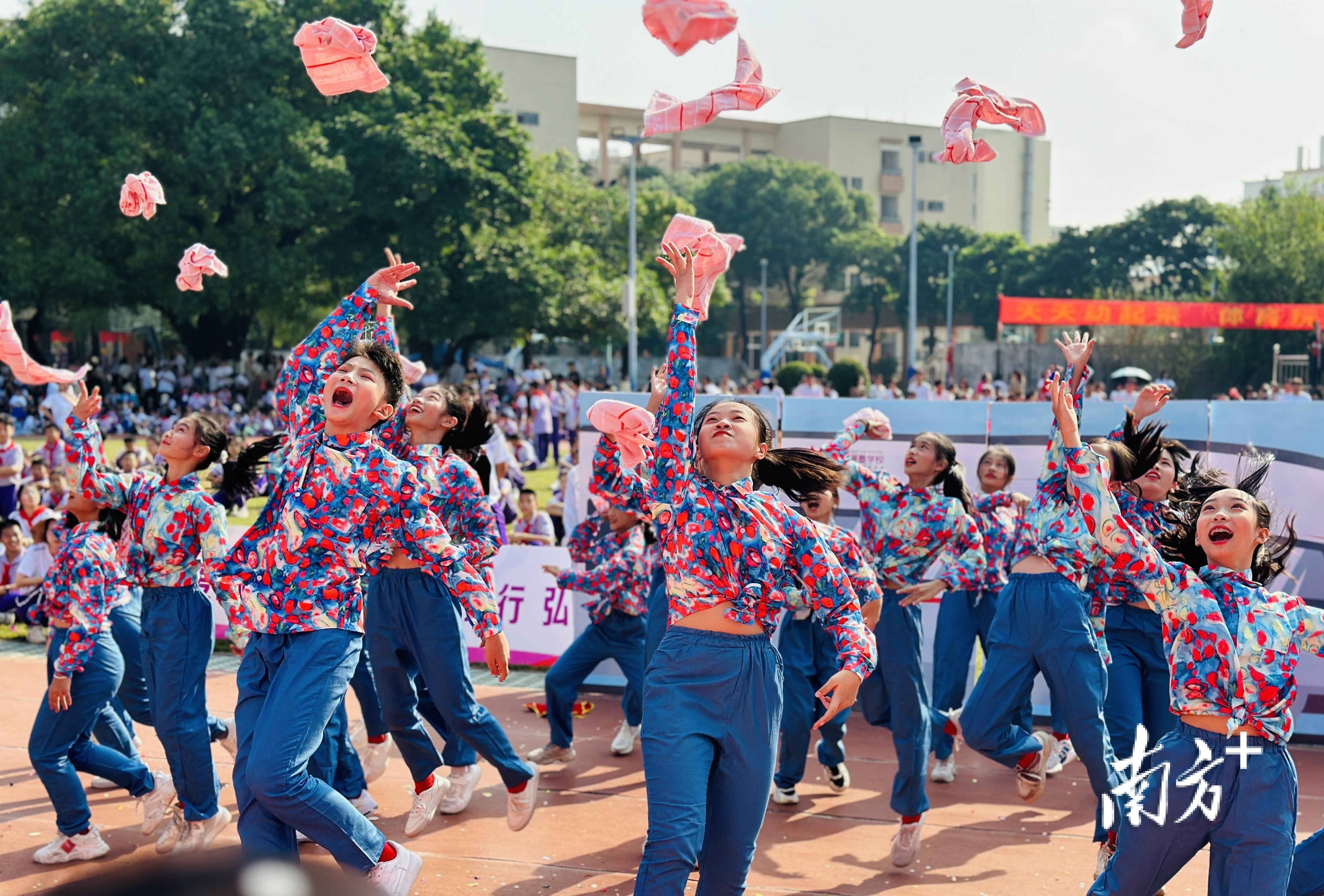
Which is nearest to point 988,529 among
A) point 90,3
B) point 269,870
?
point 269,870

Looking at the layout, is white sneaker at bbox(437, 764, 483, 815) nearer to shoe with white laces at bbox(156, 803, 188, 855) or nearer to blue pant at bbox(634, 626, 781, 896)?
shoe with white laces at bbox(156, 803, 188, 855)

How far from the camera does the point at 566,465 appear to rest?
15641 millimetres

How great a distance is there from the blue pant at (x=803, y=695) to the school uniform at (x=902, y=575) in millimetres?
252

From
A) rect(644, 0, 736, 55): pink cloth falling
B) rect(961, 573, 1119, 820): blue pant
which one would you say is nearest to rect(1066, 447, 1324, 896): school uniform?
rect(961, 573, 1119, 820): blue pant

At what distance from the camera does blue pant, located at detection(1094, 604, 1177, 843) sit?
17.5 ft

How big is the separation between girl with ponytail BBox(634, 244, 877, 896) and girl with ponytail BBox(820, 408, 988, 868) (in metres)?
1.74

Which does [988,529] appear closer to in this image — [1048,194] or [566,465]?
[566,465]

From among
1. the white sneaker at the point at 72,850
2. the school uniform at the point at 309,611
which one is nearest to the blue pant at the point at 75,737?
the white sneaker at the point at 72,850

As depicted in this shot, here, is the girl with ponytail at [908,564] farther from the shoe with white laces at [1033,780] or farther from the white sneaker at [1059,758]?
the white sneaker at [1059,758]

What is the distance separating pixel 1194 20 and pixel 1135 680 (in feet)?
8.40

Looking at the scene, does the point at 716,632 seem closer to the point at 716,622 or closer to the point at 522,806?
the point at 716,622

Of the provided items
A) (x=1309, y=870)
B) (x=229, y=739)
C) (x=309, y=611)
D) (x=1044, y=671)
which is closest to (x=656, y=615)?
(x=1044, y=671)

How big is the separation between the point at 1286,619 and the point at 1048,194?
98.0 metres

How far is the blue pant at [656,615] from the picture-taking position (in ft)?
20.0
